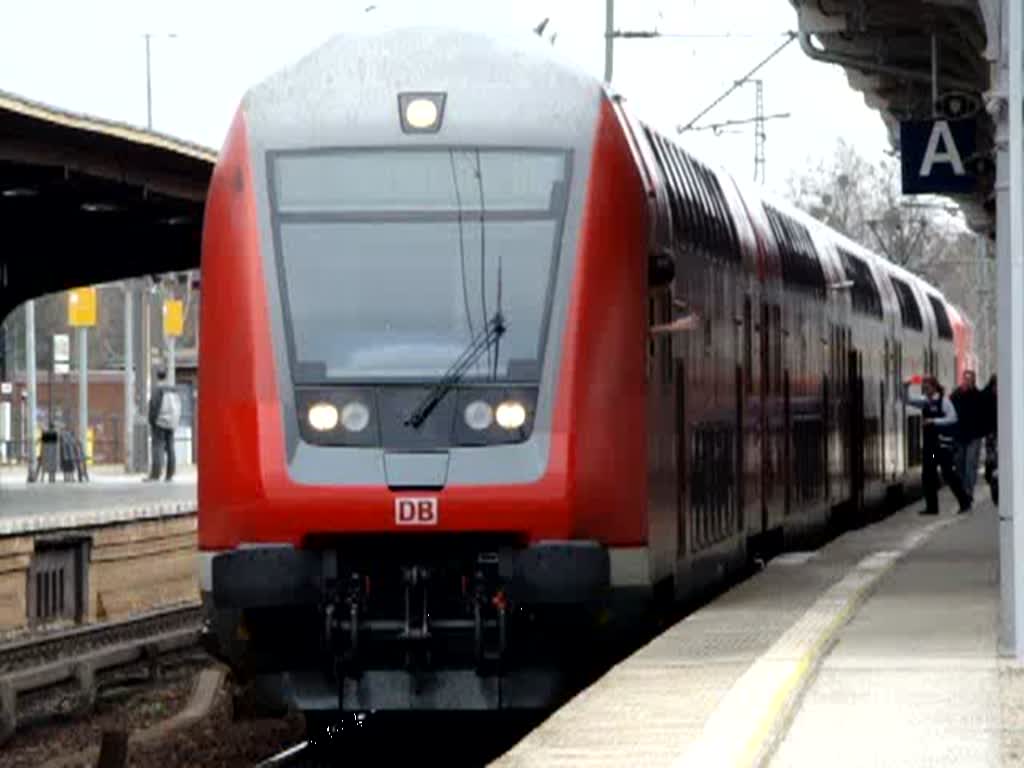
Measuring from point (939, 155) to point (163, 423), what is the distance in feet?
97.4

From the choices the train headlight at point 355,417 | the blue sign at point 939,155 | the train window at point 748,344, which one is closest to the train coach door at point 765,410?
the train window at point 748,344

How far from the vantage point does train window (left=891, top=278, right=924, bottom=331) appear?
1460 inches

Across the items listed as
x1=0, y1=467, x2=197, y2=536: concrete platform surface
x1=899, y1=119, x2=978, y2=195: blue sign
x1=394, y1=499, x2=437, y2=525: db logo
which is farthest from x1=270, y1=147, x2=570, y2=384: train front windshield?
x1=0, y1=467, x2=197, y2=536: concrete platform surface

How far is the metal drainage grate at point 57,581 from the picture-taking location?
29953 millimetres

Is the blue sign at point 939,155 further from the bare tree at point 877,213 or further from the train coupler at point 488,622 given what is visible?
the bare tree at point 877,213

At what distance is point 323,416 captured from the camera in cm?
1523

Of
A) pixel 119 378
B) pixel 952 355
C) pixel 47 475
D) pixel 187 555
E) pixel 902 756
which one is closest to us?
pixel 902 756

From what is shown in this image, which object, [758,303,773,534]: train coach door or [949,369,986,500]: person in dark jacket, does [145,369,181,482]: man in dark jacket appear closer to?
[949,369,986,500]: person in dark jacket

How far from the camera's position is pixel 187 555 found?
117 feet

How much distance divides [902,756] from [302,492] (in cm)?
420

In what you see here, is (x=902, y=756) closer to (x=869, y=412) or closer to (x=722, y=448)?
(x=722, y=448)

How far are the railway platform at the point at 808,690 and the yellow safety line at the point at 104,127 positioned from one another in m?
8.27

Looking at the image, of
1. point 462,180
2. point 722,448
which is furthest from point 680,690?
point 722,448

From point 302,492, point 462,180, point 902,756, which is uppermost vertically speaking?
point 462,180
